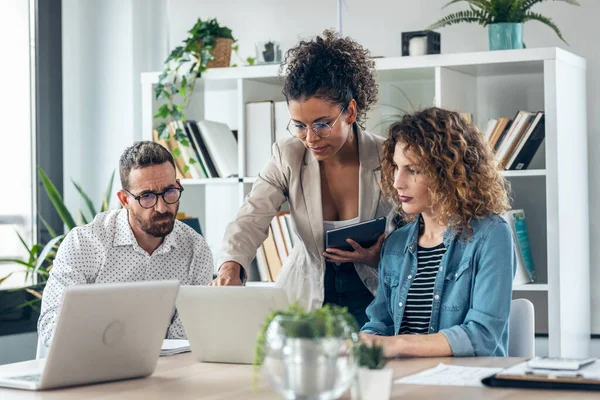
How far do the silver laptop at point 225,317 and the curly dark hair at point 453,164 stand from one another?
56 cm

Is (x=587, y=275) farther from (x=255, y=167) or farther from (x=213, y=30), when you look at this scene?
(x=213, y=30)

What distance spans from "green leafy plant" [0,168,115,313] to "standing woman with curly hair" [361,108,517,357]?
6.14 feet

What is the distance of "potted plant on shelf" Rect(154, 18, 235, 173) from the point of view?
3.69m

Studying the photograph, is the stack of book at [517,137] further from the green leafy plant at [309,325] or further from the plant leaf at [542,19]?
the green leafy plant at [309,325]

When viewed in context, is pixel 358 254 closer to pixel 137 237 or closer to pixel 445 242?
pixel 445 242

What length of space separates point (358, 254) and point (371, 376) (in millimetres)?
1046

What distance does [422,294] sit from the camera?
2.18 m

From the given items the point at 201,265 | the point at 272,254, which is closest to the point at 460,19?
the point at 272,254

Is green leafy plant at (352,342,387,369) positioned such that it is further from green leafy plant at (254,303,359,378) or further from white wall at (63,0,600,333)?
white wall at (63,0,600,333)

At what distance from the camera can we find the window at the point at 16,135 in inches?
160

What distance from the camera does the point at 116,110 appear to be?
4.29m

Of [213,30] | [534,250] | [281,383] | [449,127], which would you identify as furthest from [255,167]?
[281,383]

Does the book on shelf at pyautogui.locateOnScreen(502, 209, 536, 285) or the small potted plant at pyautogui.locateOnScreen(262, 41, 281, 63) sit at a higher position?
the small potted plant at pyautogui.locateOnScreen(262, 41, 281, 63)

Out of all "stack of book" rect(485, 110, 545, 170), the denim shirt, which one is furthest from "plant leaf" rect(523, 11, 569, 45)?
the denim shirt
